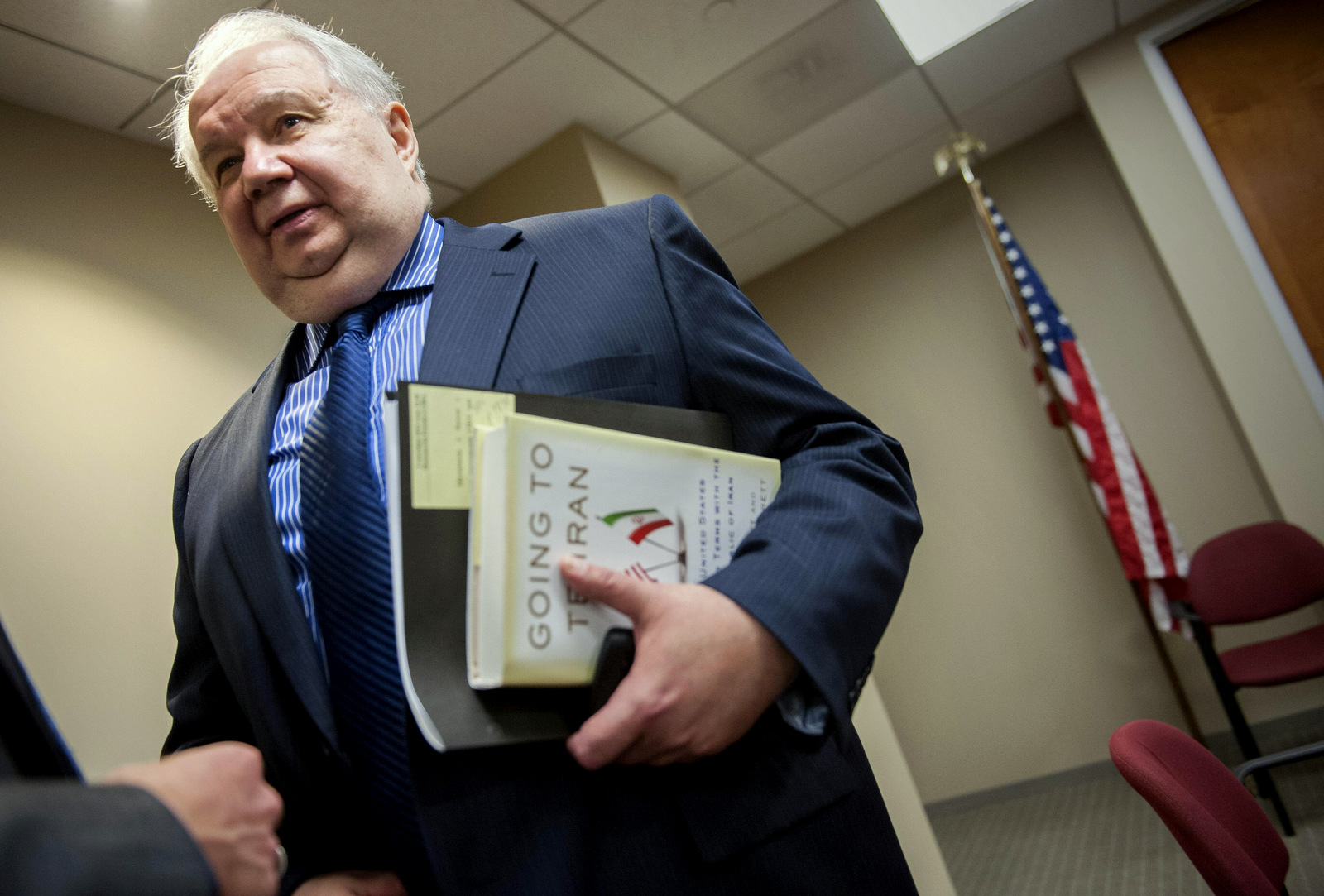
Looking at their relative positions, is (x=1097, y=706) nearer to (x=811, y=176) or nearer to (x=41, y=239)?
(x=811, y=176)

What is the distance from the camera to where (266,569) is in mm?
786

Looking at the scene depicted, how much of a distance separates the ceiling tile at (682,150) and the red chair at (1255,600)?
2.70 metres

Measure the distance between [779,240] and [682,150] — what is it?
1.28m

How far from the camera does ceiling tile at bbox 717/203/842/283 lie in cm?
461

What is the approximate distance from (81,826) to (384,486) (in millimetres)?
409

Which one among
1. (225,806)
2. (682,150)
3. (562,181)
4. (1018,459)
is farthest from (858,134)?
(225,806)

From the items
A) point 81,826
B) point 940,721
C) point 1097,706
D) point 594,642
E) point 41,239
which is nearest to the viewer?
point 81,826

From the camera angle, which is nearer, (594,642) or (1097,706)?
(594,642)

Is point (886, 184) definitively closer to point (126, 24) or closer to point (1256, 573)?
point (1256, 573)

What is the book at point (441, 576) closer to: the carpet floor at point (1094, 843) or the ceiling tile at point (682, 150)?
the carpet floor at point (1094, 843)

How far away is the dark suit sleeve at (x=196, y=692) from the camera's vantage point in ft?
3.04

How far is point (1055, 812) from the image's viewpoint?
151 inches

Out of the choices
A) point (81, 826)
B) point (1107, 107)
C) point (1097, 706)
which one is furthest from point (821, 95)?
point (81, 826)

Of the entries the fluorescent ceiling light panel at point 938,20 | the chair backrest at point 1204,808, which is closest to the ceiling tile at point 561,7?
the fluorescent ceiling light panel at point 938,20
